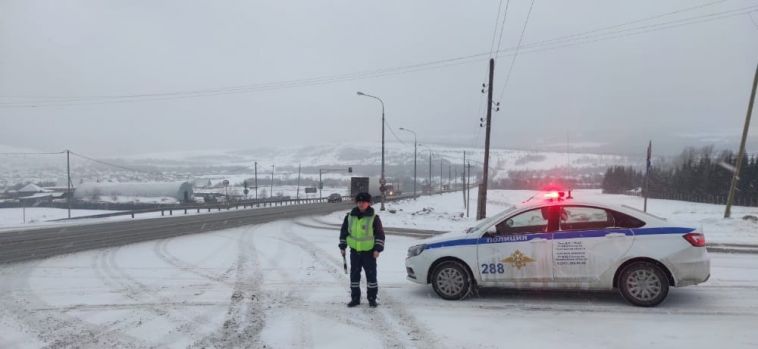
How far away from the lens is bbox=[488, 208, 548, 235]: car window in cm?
788

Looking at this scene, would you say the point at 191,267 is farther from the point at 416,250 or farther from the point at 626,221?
the point at 626,221

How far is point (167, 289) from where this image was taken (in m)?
9.48

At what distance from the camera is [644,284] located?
7.34 meters

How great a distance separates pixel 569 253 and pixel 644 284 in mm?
1095

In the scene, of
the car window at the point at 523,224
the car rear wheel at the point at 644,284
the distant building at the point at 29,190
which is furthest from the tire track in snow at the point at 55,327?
the distant building at the point at 29,190

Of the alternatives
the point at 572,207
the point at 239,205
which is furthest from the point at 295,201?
the point at 572,207

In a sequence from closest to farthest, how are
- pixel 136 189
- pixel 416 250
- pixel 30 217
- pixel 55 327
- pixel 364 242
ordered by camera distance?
pixel 55 327
pixel 364 242
pixel 416 250
pixel 30 217
pixel 136 189

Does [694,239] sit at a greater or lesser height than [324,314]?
greater

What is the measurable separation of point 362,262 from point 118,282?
5.68m

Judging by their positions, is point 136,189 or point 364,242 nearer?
point 364,242

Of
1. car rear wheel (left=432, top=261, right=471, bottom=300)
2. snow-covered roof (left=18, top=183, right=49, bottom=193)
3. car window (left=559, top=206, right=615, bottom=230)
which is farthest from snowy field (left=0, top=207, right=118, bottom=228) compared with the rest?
snow-covered roof (left=18, top=183, right=49, bottom=193)

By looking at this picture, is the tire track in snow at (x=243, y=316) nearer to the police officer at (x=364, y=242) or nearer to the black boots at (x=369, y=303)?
the black boots at (x=369, y=303)

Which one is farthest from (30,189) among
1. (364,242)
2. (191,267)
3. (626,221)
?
(626,221)

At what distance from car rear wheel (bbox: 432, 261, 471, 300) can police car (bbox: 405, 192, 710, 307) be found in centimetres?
2
